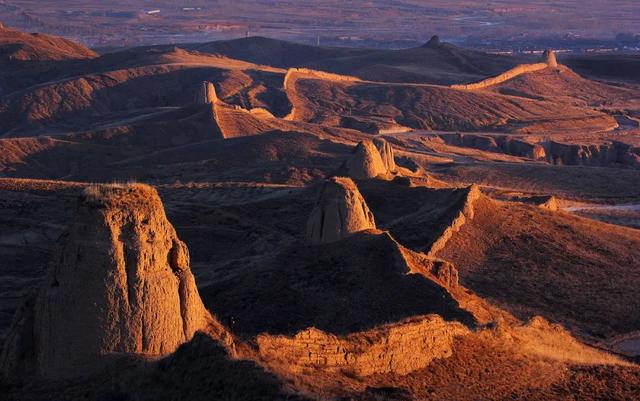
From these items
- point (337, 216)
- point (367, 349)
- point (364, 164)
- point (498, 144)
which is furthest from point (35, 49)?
point (367, 349)

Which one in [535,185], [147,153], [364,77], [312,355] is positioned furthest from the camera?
[364,77]

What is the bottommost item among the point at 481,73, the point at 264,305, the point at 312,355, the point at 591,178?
the point at 481,73

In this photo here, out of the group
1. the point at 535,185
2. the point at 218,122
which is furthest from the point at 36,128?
the point at 535,185

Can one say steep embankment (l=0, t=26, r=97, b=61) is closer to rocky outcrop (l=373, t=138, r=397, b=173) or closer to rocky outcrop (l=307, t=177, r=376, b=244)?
rocky outcrop (l=373, t=138, r=397, b=173)

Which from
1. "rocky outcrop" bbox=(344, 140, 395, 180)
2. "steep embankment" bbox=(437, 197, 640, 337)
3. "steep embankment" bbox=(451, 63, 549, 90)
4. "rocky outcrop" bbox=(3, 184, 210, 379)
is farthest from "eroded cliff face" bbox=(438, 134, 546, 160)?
"rocky outcrop" bbox=(3, 184, 210, 379)

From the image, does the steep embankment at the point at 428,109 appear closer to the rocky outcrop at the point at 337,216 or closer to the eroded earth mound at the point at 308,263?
the eroded earth mound at the point at 308,263

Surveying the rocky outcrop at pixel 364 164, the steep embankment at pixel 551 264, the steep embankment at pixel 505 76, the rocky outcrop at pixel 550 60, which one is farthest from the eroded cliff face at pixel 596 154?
the rocky outcrop at pixel 550 60

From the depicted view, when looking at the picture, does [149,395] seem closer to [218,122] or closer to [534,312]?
[534,312]
